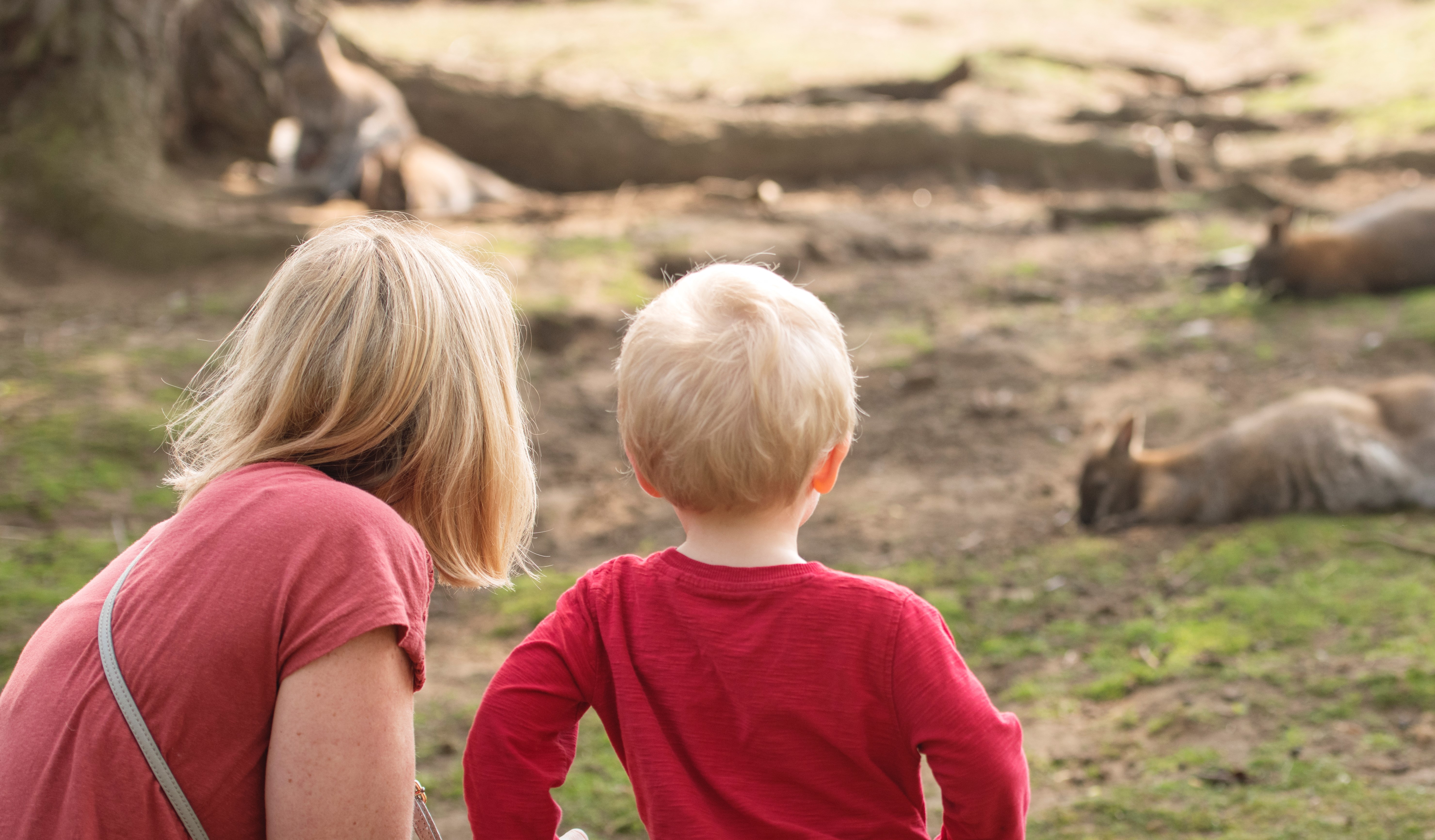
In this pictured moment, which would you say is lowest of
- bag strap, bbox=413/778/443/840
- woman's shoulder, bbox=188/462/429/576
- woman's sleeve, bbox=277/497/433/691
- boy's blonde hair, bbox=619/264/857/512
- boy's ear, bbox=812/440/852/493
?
bag strap, bbox=413/778/443/840

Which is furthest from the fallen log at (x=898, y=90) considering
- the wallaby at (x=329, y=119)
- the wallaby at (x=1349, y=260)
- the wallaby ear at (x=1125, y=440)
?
the wallaby ear at (x=1125, y=440)

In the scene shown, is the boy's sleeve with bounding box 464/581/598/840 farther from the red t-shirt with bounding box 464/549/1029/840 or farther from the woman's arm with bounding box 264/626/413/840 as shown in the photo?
the woman's arm with bounding box 264/626/413/840

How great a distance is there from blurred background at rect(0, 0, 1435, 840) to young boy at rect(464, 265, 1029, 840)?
0.84 metres

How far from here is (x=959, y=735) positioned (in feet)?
4.88

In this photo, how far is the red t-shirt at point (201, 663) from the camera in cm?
151

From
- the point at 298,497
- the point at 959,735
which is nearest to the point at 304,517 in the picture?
the point at 298,497

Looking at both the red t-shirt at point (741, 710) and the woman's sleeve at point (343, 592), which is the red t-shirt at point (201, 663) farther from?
the red t-shirt at point (741, 710)

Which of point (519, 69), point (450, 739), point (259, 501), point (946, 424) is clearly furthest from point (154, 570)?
point (519, 69)

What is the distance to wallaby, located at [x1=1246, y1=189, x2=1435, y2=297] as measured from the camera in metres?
7.51

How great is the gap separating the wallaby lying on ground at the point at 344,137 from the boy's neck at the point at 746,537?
754 cm

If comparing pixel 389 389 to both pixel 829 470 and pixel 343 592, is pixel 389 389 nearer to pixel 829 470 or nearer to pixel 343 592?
pixel 343 592

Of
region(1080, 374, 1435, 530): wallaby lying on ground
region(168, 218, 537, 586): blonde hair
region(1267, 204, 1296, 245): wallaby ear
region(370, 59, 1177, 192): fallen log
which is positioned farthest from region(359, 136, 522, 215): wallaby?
region(168, 218, 537, 586): blonde hair

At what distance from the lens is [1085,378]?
6.58m

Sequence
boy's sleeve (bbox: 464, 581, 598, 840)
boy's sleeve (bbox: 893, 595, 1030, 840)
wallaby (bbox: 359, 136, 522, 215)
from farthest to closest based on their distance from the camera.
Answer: wallaby (bbox: 359, 136, 522, 215)
boy's sleeve (bbox: 464, 581, 598, 840)
boy's sleeve (bbox: 893, 595, 1030, 840)
